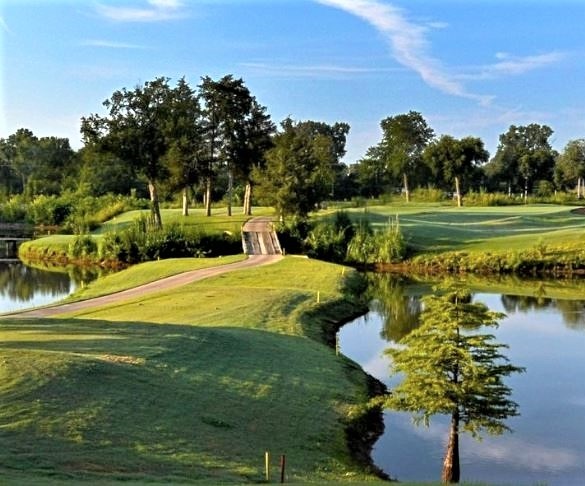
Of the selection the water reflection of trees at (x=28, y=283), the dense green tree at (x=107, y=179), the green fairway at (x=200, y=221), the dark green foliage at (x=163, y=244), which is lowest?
the water reflection of trees at (x=28, y=283)

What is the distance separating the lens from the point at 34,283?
47125mm

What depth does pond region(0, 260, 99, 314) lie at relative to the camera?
3900cm

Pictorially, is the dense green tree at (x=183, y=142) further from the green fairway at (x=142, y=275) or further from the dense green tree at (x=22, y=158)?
the dense green tree at (x=22, y=158)

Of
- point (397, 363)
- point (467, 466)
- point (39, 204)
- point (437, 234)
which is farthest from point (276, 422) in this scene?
point (39, 204)

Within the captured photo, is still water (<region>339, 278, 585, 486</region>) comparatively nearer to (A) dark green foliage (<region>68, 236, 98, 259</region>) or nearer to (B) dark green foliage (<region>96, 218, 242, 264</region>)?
(B) dark green foliage (<region>96, 218, 242, 264</region>)

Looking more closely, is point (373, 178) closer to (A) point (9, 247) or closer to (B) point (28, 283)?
(A) point (9, 247)

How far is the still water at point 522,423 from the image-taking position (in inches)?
588

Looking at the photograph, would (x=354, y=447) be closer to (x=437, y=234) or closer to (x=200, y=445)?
(x=200, y=445)

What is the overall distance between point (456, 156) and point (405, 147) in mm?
21317

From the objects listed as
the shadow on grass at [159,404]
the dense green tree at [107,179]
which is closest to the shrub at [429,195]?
the dense green tree at [107,179]

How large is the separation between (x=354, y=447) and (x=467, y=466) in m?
2.49

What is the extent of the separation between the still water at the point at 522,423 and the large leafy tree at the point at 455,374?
1.28 m

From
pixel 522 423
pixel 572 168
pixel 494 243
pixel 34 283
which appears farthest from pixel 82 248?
pixel 572 168

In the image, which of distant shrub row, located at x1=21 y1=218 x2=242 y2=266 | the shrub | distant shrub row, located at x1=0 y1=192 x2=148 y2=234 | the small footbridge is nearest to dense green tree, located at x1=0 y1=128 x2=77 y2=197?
distant shrub row, located at x1=0 y1=192 x2=148 y2=234
